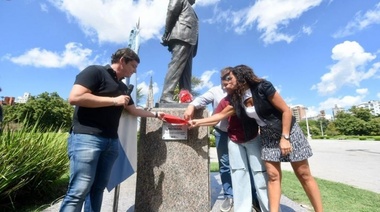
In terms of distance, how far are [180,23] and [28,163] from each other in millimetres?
3091

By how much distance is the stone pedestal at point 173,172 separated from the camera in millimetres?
3164

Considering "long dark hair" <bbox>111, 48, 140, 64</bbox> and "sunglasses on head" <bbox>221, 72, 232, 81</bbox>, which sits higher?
"long dark hair" <bbox>111, 48, 140, 64</bbox>

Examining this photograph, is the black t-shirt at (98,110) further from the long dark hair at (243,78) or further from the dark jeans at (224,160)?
the dark jeans at (224,160)

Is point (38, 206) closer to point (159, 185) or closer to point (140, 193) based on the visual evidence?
point (140, 193)

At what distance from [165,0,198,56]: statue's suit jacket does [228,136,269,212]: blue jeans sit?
1848 millimetres

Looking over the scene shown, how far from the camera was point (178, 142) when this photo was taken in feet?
10.6

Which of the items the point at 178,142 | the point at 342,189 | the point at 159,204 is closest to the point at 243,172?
the point at 178,142

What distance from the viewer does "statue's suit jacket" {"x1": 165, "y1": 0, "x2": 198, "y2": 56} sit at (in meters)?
3.87

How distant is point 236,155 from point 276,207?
0.65 m

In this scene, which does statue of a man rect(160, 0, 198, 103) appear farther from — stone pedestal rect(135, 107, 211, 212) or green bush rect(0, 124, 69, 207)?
green bush rect(0, 124, 69, 207)

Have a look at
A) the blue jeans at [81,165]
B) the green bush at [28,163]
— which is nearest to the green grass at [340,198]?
the blue jeans at [81,165]

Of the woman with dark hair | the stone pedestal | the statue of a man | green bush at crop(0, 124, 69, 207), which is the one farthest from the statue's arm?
green bush at crop(0, 124, 69, 207)

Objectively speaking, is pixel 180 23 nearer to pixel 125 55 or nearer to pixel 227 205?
pixel 125 55

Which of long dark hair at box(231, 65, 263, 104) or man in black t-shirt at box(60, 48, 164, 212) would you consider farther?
long dark hair at box(231, 65, 263, 104)
